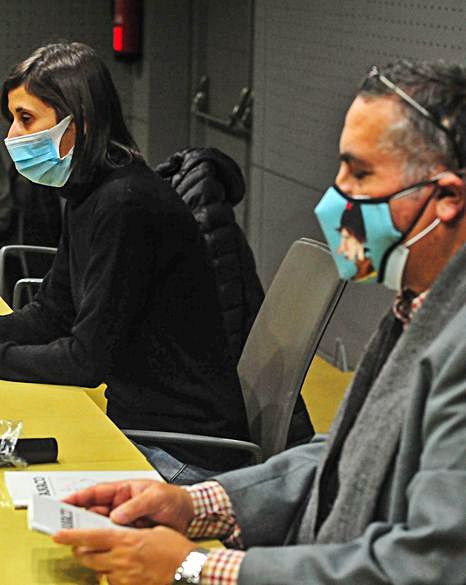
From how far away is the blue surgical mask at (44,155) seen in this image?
2676 mm

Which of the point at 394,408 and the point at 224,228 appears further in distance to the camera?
the point at 224,228

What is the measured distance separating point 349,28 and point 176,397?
8.41ft

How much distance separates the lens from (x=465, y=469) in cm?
133

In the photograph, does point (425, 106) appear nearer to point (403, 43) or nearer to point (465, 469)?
point (465, 469)

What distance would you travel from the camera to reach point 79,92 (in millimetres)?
2648

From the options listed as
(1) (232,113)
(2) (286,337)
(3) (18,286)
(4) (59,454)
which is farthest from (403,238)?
(1) (232,113)

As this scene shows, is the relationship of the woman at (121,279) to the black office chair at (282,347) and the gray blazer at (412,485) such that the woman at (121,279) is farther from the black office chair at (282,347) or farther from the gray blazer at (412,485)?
the gray blazer at (412,485)

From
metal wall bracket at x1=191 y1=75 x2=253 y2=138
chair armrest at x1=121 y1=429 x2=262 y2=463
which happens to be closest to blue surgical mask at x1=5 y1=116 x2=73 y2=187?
chair armrest at x1=121 y1=429 x2=262 y2=463

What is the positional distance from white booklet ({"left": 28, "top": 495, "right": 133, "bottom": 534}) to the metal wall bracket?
181 inches

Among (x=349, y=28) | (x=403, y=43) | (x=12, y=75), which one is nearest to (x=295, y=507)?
(x=12, y=75)

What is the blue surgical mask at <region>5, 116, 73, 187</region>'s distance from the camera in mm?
2676

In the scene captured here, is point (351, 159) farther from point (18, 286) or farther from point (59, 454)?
point (18, 286)

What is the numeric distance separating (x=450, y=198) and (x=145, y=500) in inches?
25.5

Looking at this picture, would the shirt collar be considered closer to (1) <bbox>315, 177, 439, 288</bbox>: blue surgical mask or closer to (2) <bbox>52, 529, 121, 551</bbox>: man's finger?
(1) <bbox>315, 177, 439, 288</bbox>: blue surgical mask
